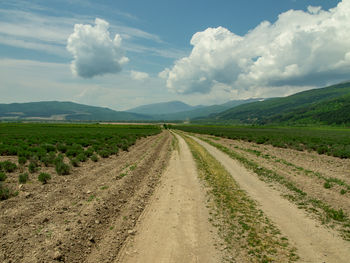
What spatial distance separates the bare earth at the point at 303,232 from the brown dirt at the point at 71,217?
5601 mm

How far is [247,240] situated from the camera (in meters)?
6.50

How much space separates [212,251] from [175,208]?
3.39m

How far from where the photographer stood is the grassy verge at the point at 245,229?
5.85 meters

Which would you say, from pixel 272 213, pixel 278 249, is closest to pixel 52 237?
pixel 278 249

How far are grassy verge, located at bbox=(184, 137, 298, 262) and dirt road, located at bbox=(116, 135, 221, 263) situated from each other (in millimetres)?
505

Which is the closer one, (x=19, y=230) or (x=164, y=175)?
A: (x=19, y=230)

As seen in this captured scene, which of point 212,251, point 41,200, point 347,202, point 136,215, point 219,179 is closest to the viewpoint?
point 212,251

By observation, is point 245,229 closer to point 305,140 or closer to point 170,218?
point 170,218

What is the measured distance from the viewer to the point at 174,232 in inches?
280

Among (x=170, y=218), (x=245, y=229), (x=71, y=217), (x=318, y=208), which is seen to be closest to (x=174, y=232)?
(x=170, y=218)

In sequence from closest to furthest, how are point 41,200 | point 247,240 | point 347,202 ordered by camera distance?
point 247,240, point 41,200, point 347,202

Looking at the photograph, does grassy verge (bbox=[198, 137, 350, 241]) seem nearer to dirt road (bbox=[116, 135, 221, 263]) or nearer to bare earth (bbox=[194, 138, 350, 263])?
bare earth (bbox=[194, 138, 350, 263])

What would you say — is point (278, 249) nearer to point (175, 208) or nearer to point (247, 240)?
point (247, 240)

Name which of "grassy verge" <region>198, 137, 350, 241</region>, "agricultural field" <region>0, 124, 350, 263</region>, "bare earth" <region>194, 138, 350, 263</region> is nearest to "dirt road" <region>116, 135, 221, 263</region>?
"agricultural field" <region>0, 124, 350, 263</region>
